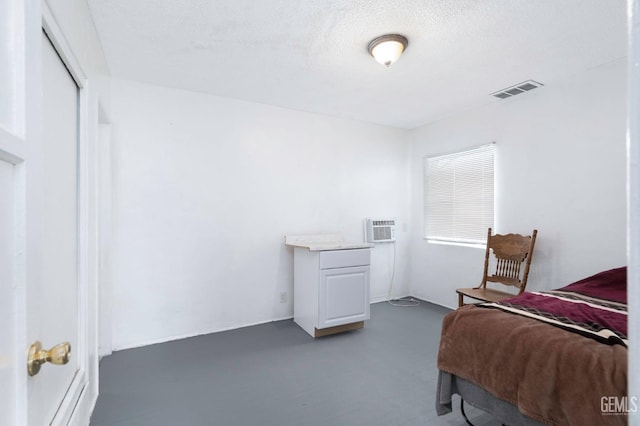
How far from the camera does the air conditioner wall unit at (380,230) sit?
4.18 m

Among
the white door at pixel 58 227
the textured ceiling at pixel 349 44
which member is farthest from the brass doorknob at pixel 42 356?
the textured ceiling at pixel 349 44

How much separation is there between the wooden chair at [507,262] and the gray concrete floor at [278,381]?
67 centimetres

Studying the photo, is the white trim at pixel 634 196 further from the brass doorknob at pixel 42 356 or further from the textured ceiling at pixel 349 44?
the textured ceiling at pixel 349 44

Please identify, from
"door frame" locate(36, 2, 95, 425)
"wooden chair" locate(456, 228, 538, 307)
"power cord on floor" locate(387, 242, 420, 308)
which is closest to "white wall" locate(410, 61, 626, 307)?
"wooden chair" locate(456, 228, 538, 307)

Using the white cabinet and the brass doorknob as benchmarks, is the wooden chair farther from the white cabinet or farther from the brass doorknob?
the brass doorknob

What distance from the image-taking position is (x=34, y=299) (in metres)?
0.66

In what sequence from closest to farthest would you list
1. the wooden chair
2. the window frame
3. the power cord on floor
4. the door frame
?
the door frame < the wooden chair < the window frame < the power cord on floor

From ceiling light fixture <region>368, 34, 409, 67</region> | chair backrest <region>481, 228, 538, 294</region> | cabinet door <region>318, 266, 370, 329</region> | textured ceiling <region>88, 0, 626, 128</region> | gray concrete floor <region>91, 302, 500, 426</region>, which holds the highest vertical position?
textured ceiling <region>88, 0, 626, 128</region>

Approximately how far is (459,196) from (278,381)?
300 centimetres

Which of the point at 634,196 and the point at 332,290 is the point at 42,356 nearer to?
the point at 634,196

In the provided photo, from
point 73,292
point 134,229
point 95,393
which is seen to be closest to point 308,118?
point 134,229

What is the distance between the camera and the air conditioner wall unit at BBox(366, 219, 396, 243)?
4.18 metres

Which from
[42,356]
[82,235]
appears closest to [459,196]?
[82,235]

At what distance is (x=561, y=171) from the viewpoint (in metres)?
2.88
